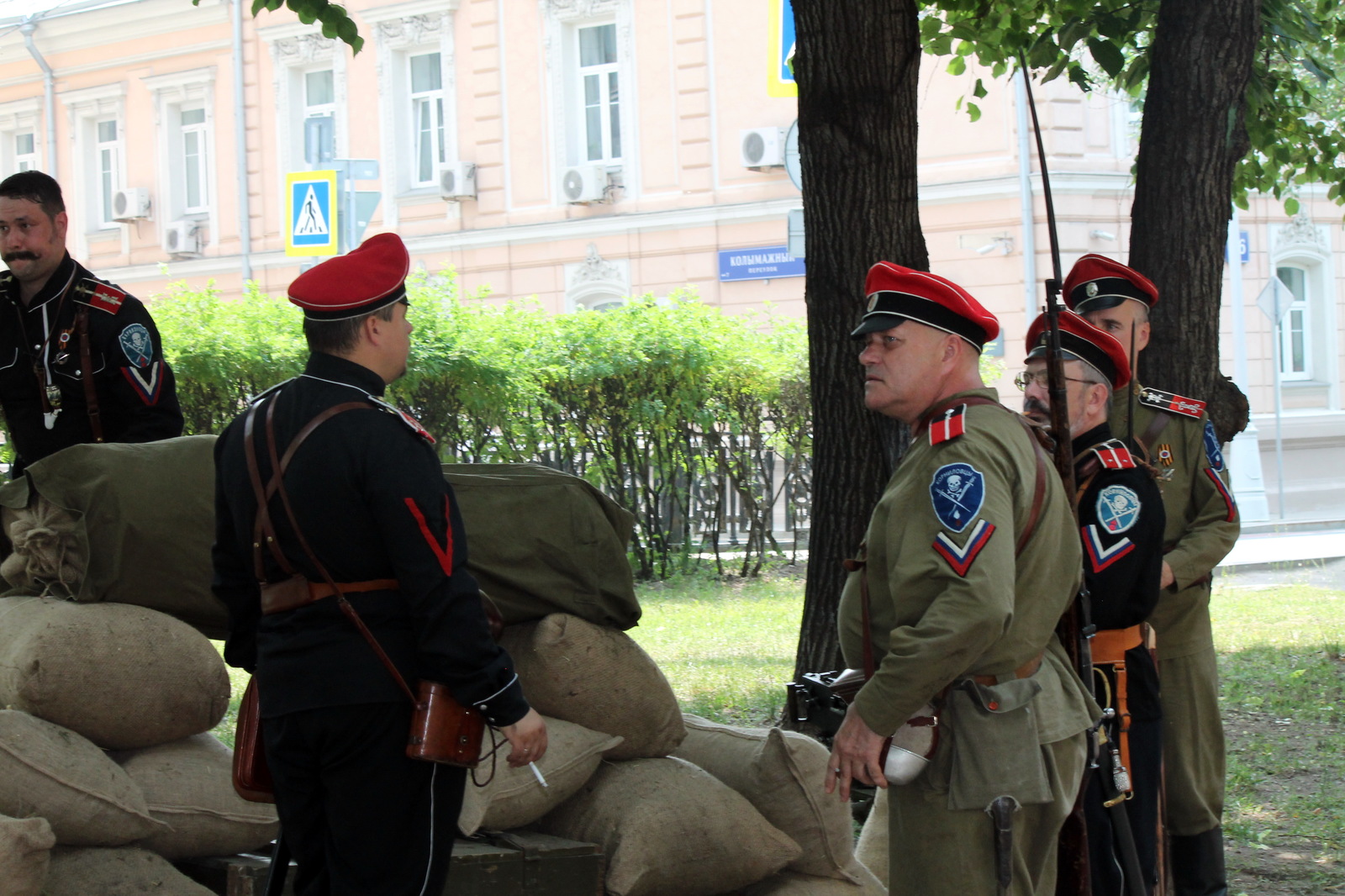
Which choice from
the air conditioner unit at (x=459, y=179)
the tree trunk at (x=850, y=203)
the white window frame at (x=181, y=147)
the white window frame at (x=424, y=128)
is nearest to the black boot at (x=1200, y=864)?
the tree trunk at (x=850, y=203)

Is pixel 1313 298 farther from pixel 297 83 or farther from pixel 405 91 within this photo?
pixel 297 83

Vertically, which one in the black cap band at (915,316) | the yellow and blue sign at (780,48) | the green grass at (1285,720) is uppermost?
the yellow and blue sign at (780,48)

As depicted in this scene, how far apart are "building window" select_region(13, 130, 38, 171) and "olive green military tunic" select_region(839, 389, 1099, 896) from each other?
94.1 feet

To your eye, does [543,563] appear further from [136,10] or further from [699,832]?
[136,10]

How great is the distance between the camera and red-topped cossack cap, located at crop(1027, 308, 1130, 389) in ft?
11.9

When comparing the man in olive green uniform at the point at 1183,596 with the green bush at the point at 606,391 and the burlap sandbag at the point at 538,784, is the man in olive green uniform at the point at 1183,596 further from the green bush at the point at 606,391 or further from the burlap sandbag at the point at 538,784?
the green bush at the point at 606,391

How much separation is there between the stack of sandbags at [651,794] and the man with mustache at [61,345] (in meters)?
1.34

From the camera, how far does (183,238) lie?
25812 mm

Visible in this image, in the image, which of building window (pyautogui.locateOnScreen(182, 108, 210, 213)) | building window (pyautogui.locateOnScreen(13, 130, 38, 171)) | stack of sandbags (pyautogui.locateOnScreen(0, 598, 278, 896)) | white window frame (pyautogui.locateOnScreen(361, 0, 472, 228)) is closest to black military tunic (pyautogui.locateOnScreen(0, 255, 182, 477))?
stack of sandbags (pyautogui.locateOnScreen(0, 598, 278, 896))

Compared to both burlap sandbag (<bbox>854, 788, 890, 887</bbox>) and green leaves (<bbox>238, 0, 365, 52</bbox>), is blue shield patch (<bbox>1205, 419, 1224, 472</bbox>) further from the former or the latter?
green leaves (<bbox>238, 0, 365, 52</bbox>)

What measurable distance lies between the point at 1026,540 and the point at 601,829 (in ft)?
4.85

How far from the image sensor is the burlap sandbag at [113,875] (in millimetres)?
3502

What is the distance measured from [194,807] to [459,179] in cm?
1998

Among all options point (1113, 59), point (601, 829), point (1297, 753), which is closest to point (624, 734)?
point (601, 829)
